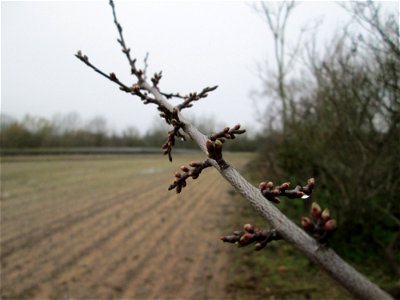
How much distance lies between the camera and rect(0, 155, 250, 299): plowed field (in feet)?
29.1

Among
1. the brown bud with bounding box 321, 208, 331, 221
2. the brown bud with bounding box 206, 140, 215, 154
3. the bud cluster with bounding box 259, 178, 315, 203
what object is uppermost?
the brown bud with bounding box 206, 140, 215, 154

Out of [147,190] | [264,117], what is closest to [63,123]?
[147,190]

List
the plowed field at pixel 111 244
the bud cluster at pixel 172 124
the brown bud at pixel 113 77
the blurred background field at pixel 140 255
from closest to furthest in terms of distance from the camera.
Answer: the bud cluster at pixel 172 124
the brown bud at pixel 113 77
the blurred background field at pixel 140 255
the plowed field at pixel 111 244

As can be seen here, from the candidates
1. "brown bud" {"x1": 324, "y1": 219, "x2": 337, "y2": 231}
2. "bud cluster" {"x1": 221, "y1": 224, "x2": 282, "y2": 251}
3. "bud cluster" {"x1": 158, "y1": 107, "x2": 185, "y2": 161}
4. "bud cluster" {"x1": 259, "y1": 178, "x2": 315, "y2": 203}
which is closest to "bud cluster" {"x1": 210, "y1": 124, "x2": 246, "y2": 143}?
"bud cluster" {"x1": 158, "y1": 107, "x2": 185, "y2": 161}

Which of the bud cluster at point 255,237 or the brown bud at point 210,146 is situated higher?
the brown bud at point 210,146

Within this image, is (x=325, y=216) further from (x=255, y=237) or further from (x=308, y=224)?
(x=255, y=237)

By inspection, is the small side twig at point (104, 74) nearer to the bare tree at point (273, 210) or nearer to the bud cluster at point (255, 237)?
the bare tree at point (273, 210)

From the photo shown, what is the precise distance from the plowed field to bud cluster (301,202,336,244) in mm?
8202

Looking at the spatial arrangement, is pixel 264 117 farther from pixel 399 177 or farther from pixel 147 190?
pixel 399 177

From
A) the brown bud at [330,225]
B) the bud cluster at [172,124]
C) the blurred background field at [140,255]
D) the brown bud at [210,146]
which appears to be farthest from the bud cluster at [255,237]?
the blurred background field at [140,255]

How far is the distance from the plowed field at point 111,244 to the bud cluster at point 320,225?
8.20 metres

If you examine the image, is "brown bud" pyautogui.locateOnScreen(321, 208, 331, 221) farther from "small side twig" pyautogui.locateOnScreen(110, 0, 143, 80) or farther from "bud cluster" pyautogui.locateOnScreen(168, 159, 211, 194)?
"small side twig" pyautogui.locateOnScreen(110, 0, 143, 80)

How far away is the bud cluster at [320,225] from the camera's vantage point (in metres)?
0.85

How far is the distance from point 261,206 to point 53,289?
9143mm
